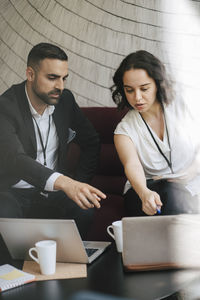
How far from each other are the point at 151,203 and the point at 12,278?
1.63 feet

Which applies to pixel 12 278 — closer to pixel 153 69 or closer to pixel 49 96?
pixel 49 96

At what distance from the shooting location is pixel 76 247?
3.29 ft

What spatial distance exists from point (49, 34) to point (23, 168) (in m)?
0.51

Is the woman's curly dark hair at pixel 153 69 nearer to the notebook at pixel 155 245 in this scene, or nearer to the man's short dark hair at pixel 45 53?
the man's short dark hair at pixel 45 53

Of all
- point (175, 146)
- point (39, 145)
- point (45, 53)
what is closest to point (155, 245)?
point (175, 146)

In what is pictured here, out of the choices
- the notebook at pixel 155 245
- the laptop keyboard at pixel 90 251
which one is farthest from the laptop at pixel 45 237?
the notebook at pixel 155 245

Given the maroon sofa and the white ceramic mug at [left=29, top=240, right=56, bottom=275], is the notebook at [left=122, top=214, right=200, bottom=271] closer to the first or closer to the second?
the white ceramic mug at [left=29, top=240, right=56, bottom=275]

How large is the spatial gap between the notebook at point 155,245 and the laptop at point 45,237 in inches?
5.1

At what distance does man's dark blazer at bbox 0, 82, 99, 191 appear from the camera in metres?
1.34

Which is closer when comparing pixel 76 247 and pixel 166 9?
pixel 76 247

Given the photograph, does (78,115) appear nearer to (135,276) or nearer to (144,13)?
(144,13)

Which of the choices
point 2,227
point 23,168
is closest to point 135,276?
point 2,227

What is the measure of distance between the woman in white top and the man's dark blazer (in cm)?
18

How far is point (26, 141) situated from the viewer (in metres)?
1.37
